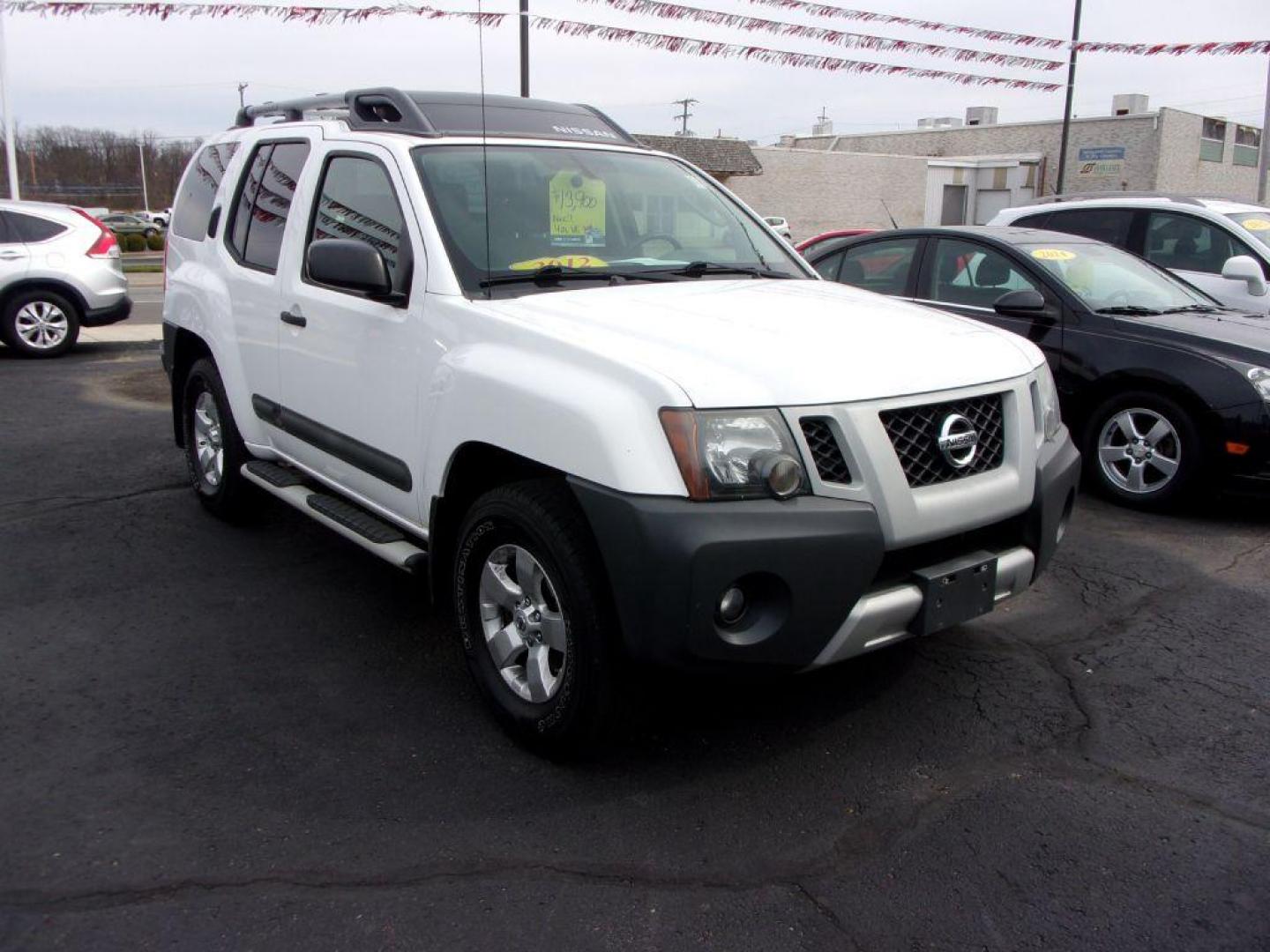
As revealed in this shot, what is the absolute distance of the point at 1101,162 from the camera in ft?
136

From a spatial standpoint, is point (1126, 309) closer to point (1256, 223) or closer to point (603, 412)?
point (1256, 223)

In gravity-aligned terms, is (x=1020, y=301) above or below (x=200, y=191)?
below

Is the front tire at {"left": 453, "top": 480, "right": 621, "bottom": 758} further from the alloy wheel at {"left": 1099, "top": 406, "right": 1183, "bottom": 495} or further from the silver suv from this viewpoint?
the silver suv

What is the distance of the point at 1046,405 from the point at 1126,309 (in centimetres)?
320

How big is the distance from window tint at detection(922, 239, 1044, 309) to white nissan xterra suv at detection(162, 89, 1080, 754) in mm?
2715

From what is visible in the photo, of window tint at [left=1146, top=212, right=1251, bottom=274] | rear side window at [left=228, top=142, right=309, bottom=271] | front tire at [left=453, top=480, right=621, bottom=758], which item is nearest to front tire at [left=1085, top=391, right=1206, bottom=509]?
window tint at [left=1146, top=212, right=1251, bottom=274]

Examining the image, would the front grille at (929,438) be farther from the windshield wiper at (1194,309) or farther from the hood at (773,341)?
the windshield wiper at (1194,309)

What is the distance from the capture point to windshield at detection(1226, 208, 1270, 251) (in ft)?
27.3

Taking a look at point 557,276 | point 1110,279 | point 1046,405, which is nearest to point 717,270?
point 557,276

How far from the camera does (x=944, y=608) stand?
3115 millimetres

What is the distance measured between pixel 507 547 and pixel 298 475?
1.93m

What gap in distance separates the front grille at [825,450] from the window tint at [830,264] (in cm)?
507

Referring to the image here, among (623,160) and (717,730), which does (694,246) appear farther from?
(717,730)

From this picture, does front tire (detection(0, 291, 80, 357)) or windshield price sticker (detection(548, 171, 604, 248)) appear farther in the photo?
front tire (detection(0, 291, 80, 357))
